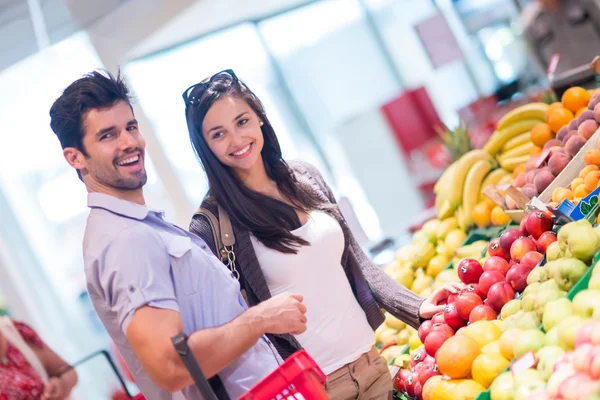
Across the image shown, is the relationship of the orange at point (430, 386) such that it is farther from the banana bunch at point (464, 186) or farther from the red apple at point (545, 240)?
the banana bunch at point (464, 186)

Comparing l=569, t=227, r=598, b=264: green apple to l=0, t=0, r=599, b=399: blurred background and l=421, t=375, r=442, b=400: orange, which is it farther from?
l=0, t=0, r=599, b=399: blurred background

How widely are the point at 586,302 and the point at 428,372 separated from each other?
672 mm

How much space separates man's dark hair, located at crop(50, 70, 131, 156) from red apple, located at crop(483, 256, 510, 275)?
152 cm

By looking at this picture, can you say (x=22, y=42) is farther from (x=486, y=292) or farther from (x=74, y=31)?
(x=486, y=292)

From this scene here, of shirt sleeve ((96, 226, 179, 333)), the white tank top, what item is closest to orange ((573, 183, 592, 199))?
the white tank top

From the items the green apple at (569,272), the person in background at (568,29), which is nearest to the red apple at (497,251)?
the green apple at (569,272)

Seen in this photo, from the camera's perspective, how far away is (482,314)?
2.26 m

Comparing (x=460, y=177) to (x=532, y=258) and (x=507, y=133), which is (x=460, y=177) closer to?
(x=507, y=133)

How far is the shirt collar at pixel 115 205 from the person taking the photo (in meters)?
1.61

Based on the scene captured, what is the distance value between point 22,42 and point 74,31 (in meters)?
0.40

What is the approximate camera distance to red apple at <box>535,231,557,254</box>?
2.35 meters

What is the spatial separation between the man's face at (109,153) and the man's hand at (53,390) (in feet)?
3.09

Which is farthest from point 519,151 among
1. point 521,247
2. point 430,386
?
point 430,386

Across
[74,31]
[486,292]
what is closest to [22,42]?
[74,31]
